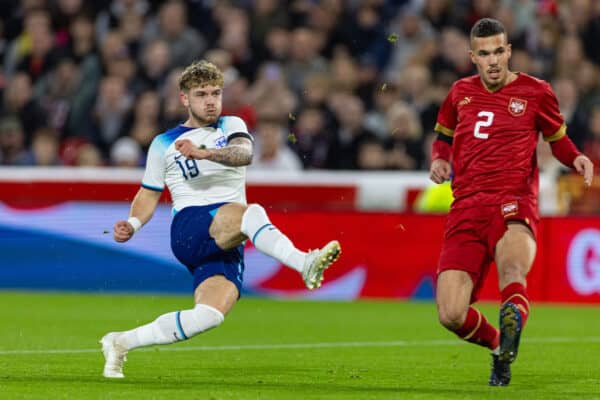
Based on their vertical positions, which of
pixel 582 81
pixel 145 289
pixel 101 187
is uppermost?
pixel 582 81

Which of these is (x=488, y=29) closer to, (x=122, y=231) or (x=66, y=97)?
(x=122, y=231)

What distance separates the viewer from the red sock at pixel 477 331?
29.3 ft

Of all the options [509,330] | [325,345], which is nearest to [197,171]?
[509,330]

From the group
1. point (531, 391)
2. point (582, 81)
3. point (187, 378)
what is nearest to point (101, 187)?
point (582, 81)

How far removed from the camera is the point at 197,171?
29.6 feet

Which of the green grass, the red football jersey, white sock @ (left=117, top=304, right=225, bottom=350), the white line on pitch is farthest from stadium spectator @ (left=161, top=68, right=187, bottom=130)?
white sock @ (left=117, top=304, right=225, bottom=350)

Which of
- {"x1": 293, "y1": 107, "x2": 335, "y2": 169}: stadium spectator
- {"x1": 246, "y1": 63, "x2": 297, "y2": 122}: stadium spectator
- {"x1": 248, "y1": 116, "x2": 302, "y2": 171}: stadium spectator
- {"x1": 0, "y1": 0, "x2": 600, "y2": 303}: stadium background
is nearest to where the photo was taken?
{"x1": 0, "y1": 0, "x2": 600, "y2": 303}: stadium background

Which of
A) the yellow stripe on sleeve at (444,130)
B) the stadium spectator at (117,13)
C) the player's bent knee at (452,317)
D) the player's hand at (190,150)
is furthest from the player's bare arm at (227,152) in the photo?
the stadium spectator at (117,13)

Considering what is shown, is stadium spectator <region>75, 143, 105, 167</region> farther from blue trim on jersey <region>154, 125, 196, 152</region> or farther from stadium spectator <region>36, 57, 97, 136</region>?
blue trim on jersey <region>154, 125, 196, 152</region>

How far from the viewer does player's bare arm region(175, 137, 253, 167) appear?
27.4 feet

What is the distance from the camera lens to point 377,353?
36.1ft

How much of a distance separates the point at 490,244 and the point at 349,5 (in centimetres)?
1053

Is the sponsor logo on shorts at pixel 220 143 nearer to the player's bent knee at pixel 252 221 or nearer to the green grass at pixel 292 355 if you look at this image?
the player's bent knee at pixel 252 221

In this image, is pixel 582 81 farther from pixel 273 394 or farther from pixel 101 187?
pixel 273 394
